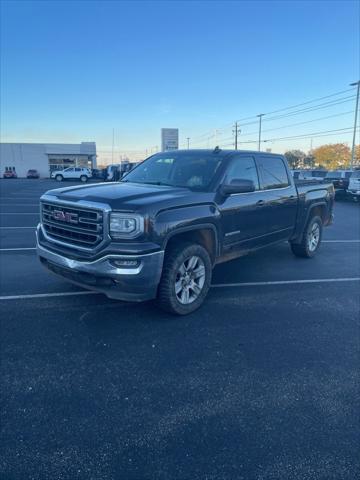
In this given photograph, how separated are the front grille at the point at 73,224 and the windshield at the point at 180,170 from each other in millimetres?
1400

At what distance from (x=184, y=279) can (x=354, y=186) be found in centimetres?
1942

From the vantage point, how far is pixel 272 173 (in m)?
5.67

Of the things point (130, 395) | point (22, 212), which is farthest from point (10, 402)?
point (22, 212)

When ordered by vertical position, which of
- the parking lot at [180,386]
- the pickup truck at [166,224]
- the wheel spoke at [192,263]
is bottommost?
Result: the parking lot at [180,386]

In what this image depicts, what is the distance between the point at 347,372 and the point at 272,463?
142cm

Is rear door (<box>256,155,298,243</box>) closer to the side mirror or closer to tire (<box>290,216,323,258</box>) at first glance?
tire (<box>290,216,323,258</box>)

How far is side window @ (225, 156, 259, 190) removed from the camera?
15.1 feet

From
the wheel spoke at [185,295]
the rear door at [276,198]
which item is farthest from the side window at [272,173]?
the wheel spoke at [185,295]

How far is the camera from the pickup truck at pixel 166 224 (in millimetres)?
3449

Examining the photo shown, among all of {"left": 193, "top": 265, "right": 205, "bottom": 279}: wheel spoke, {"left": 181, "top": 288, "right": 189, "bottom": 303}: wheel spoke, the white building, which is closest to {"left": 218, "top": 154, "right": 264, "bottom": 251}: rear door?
{"left": 193, "top": 265, "right": 205, "bottom": 279}: wheel spoke

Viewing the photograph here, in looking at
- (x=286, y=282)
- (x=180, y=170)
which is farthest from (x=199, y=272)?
(x=286, y=282)

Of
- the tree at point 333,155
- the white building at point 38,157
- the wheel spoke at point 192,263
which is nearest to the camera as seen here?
the wheel spoke at point 192,263

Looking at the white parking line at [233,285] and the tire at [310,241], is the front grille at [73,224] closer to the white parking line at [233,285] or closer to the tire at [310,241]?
the white parking line at [233,285]

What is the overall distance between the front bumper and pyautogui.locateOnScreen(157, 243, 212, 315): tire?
214 mm
